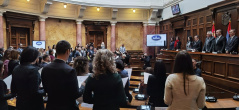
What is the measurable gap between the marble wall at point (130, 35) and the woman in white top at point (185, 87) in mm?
11266

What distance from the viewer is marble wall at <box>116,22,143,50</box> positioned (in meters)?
12.9

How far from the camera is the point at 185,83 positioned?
1.67 m

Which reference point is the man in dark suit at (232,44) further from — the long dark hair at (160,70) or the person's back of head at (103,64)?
the person's back of head at (103,64)

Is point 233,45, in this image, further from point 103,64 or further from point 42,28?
point 42,28

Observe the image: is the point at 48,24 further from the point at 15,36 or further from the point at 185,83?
the point at 185,83

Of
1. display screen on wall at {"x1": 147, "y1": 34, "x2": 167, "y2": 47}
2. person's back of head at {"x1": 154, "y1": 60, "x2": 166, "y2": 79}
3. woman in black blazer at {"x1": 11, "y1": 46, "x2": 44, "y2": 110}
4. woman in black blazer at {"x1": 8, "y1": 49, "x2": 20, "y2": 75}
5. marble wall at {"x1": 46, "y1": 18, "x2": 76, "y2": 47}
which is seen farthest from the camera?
display screen on wall at {"x1": 147, "y1": 34, "x2": 167, "y2": 47}

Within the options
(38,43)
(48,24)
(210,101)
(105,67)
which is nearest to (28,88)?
(105,67)

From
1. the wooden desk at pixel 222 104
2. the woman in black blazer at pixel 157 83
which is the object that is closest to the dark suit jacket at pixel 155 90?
the woman in black blazer at pixel 157 83

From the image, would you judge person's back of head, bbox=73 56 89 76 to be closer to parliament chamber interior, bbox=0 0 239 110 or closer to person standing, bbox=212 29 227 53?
parliament chamber interior, bbox=0 0 239 110

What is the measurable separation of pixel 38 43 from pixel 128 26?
627 cm

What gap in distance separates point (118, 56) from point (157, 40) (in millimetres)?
3495

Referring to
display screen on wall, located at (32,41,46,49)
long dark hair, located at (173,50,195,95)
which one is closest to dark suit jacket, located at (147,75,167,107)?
long dark hair, located at (173,50,195,95)

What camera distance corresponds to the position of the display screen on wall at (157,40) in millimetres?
11059

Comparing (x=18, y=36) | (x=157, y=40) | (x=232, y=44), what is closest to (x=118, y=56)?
(x=157, y=40)
